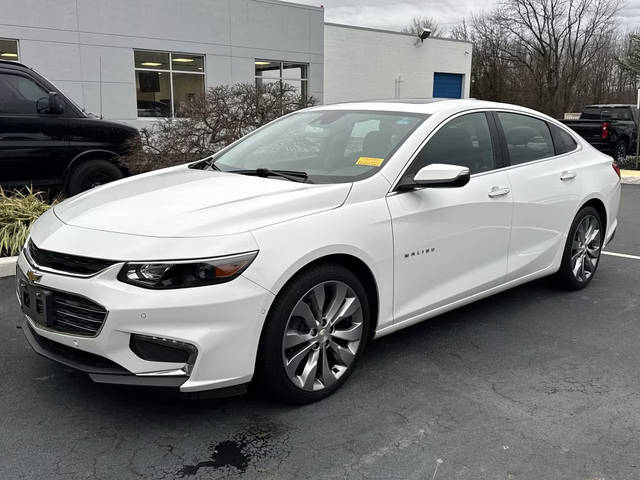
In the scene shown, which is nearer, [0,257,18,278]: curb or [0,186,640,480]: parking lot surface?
[0,186,640,480]: parking lot surface

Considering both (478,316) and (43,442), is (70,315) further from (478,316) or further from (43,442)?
(478,316)

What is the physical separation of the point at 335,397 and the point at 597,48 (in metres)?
51.0

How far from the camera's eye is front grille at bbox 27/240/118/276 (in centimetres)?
293

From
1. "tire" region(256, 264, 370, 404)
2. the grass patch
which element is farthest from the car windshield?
the grass patch

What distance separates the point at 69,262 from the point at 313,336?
130 cm

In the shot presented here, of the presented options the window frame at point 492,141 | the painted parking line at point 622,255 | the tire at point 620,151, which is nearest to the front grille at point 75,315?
the window frame at point 492,141

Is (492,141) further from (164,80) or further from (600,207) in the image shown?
(164,80)

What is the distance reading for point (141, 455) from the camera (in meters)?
2.93

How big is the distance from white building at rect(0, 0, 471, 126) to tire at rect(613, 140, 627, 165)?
936 cm

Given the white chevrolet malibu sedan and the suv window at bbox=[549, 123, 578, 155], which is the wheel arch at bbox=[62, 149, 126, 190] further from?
the suv window at bbox=[549, 123, 578, 155]

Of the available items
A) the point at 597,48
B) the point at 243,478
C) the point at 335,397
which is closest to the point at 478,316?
the point at 335,397

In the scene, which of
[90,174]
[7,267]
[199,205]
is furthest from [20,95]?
[199,205]

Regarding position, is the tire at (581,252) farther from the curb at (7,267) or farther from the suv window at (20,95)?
the suv window at (20,95)

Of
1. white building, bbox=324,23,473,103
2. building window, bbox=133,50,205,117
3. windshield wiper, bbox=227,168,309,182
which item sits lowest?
windshield wiper, bbox=227,168,309,182
